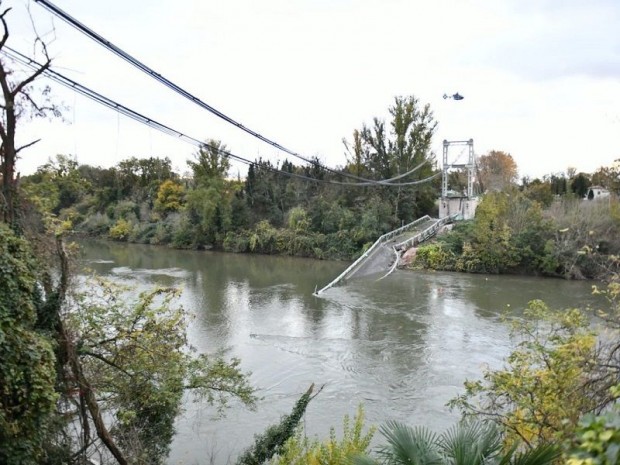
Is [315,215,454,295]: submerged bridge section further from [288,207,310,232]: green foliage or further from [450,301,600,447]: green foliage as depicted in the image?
[450,301,600,447]: green foliage

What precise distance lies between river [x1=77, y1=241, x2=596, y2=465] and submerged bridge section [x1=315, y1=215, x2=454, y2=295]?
1130 millimetres

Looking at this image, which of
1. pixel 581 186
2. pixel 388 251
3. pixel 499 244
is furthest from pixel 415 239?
pixel 581 186

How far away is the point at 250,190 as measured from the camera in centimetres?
4050

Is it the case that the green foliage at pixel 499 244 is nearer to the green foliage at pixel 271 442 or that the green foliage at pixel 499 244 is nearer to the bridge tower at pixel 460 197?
the bridge tower at pixel 460 197

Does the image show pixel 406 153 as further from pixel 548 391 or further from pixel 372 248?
pixel 548 391

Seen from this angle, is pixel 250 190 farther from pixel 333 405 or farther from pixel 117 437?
pixel 117 437

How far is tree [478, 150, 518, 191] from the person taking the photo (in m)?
54.0

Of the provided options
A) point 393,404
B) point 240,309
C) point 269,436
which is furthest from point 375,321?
point 269,436

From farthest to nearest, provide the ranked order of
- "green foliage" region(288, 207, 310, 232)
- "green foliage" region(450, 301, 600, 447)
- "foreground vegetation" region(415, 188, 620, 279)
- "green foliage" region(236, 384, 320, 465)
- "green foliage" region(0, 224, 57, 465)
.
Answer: "green foliage" region(288, 207, 310, 232), "foreground vegetation" region(415, 188, 620, 279), "green foliage" region(236, 384, 320, 465), "green foliage" region(450, 301, 600, 447), "green foliage" region(0, 224, 57, 465)

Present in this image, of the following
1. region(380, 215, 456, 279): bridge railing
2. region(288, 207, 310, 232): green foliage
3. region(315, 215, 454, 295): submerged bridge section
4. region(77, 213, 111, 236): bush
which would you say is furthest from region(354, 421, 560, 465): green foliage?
region(77, 213, 111, 236): bush

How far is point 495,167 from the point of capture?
56.5 meters

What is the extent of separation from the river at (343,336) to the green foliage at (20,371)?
3.93 meters

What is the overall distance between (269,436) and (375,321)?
10.3 m

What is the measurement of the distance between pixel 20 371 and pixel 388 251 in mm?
25047
